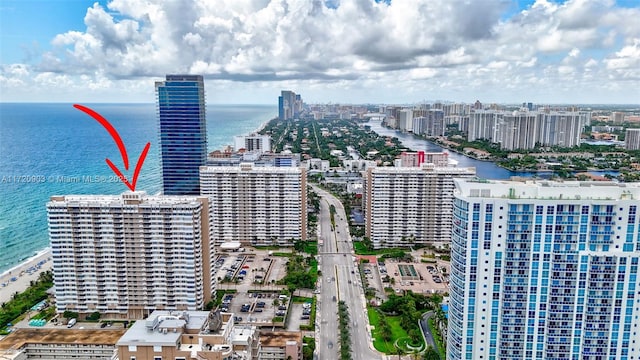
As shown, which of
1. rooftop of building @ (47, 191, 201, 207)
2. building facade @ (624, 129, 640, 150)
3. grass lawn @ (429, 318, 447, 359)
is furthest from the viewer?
building facade @ (624, 129, 640, 150)

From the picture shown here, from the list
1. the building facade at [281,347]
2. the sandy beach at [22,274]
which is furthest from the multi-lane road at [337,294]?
the sandy beach at [22,274]

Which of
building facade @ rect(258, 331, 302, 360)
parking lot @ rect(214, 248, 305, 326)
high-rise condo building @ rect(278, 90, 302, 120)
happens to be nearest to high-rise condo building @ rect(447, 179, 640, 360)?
building facade @ rect(258, 331, 302, 360)

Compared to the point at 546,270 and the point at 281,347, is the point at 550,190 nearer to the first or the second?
the point at 546,270

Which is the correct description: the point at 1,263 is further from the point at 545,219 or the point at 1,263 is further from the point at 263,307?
the point at 545,219

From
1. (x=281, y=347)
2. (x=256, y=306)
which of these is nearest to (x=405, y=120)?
(x=256, y=306)

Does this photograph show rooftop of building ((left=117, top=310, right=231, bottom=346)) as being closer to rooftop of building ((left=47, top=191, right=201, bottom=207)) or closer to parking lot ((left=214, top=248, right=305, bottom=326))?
rooftop of building ((left=47, top=191, right=201, bottom=207))

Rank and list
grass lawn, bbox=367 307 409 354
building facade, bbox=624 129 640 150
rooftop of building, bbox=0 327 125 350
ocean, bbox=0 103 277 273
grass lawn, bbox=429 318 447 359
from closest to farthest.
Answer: rooftop of building, bbox=0 327 125 350 → grass lawn, bbox=429 318 447 359 → grass lawn, bbox=367 307 409 354 → ocean, bbox=0 103 277 273 → building facade, bbox=624 129 640 150
